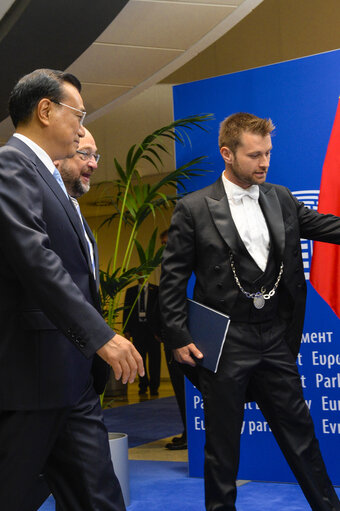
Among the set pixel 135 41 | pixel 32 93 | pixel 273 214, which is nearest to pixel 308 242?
pixel 273 214

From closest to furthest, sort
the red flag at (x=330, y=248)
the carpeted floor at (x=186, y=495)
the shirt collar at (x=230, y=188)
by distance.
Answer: the shirt collar at (x=230, y=188)
the carpeted floor at (x=186, y=495)
the red flag at (x=330, y=248)

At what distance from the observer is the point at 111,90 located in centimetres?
562

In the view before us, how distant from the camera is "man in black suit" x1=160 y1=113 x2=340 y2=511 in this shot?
292 centimetres

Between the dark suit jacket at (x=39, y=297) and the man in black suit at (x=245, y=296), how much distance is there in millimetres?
1139

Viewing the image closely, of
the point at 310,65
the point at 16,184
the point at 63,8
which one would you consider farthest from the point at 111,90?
the point at 16,184

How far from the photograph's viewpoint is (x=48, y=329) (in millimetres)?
1814

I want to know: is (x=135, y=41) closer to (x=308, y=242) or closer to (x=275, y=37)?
(x=308, y=242)

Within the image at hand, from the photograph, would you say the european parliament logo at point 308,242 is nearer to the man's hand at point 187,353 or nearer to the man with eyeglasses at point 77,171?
the man's hand at point 187,353

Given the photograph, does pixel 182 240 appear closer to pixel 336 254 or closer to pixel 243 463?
pixel 336 254

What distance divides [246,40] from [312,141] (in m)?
3.74

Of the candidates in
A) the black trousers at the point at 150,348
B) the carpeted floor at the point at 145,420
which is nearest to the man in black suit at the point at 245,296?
the carpeted floor at the point at 145,420

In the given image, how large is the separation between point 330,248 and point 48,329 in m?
2.27

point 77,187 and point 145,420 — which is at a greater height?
point 77,187

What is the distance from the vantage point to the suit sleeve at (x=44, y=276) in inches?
66.6
